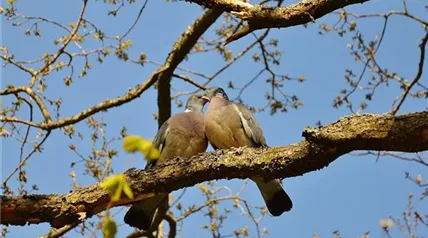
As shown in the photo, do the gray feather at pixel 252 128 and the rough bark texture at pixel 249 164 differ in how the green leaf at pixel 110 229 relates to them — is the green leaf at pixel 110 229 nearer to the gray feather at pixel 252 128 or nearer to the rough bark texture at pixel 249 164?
the rough bark texture at pixel 249 164

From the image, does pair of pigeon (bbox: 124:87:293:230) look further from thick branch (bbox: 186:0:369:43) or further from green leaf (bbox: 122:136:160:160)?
green leaf (bbox: 122:136:160:160)

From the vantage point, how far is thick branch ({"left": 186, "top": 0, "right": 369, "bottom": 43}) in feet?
12.3

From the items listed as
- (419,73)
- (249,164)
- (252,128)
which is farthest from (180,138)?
(419,73)

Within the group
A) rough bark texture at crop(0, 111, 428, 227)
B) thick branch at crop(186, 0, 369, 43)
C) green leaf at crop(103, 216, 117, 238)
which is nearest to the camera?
green leaf at crop(103, 216, 117, 238)

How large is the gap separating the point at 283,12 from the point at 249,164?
1053 mm

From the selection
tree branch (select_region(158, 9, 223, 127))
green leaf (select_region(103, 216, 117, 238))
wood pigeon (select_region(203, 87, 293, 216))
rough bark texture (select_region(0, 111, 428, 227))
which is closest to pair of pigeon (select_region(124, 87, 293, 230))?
wood pigeon (select_region(203, 87, 293, 216))

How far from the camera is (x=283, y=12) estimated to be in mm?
3807

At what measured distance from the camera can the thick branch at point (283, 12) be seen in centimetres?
375

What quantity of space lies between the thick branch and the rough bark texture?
3.07 ft

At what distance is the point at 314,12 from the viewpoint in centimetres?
376

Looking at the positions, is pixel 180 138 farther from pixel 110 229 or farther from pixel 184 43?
pixel 110 229

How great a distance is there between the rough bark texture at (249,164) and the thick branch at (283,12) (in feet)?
3.07

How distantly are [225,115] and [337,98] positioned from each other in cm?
209

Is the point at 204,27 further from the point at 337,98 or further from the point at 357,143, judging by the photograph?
the point at 357,143
